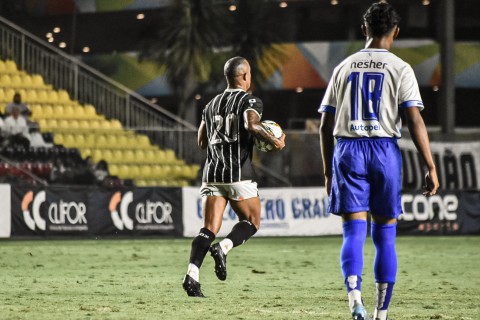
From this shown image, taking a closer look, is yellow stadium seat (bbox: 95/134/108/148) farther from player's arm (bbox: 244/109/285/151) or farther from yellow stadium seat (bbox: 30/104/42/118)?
player's arm (bbox: 244/109/285/151)

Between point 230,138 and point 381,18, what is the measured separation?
2934 millimetres

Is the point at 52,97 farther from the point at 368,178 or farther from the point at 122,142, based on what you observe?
the point at 368,178

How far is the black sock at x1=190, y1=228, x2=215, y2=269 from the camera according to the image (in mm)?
10027

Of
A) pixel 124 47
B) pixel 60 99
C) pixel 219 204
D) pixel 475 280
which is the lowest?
pixel 475 280

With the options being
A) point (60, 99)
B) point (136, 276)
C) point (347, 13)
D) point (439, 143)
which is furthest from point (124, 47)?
point (136, 276)

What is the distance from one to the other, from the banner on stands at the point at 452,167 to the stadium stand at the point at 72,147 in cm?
542

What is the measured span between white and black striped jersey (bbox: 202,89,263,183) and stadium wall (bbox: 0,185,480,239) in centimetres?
1237

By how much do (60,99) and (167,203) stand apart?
9.48 m

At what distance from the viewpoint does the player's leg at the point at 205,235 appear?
9945 mm

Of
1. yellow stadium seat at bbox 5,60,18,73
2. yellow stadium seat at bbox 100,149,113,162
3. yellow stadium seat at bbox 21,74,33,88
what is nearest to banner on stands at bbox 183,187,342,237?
yellow stadium seat at bbox 100,149,113,162

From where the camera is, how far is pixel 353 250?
7.56 metres

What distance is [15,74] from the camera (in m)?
31.1

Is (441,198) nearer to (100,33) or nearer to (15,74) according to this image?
(15,74)

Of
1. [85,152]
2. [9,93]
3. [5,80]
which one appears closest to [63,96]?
[5,80]
